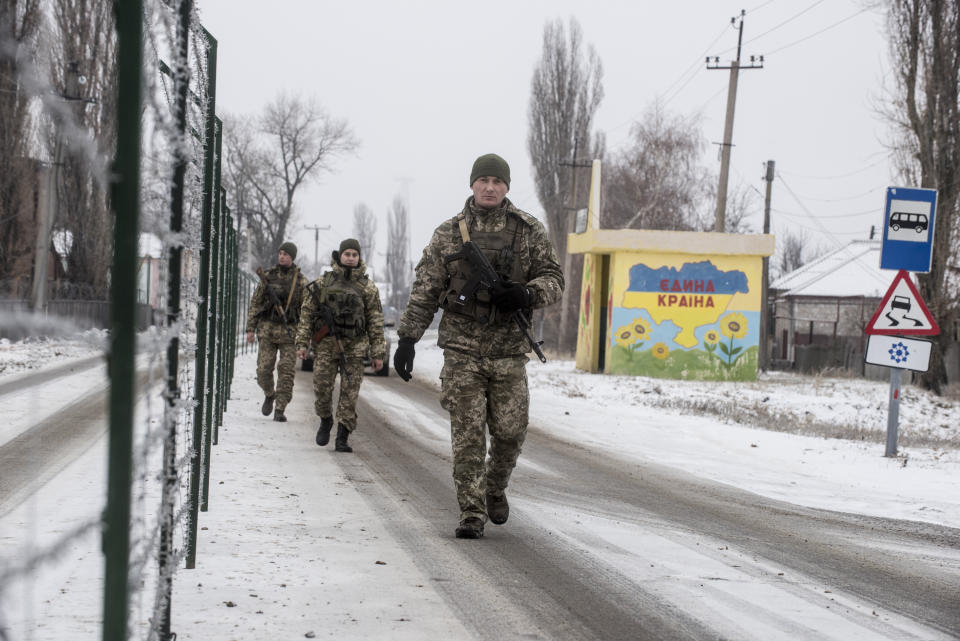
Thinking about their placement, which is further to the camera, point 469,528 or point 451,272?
Answer: point 451,272

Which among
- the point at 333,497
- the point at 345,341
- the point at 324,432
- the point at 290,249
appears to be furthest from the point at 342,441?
the point at 290,249

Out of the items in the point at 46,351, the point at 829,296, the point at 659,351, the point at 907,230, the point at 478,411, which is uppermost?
the point at 829,296

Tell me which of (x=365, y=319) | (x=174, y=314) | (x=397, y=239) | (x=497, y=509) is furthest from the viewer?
(x=397, y=239)

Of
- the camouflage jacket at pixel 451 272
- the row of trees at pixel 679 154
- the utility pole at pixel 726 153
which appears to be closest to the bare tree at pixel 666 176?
the row of trees at pixel 679 154

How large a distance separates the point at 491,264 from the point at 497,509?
1.37 meters

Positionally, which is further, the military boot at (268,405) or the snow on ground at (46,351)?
the military boot at (268,405)

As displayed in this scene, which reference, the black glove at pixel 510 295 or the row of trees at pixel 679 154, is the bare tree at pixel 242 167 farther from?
the black glove at pixel 510 295

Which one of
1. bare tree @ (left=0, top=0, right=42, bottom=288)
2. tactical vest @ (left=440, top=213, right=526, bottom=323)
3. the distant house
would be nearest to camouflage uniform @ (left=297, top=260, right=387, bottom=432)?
tactical vest @ (left=440, top=213, right=526, bottom=323)

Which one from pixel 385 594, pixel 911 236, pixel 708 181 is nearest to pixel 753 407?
pixel 911 236

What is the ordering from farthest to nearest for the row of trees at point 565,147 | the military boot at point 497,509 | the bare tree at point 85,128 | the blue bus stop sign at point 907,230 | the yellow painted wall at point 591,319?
1. the row of trees at point 565,147
2. the yellow painted wall at point 591,319
3. the blue bus stop sign at point 907,230
4. the military boot at point 497,509
5. the bare tree at point 85,128

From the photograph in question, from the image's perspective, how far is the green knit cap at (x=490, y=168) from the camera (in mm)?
5859

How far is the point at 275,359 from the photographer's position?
1180 cm

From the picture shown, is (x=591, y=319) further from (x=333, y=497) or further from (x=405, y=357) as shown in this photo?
(x=405, y=357)

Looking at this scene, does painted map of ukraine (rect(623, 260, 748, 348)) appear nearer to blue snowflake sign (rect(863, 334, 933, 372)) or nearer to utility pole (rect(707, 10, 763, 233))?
utility pole (rect(707, 10, 763, 233))
